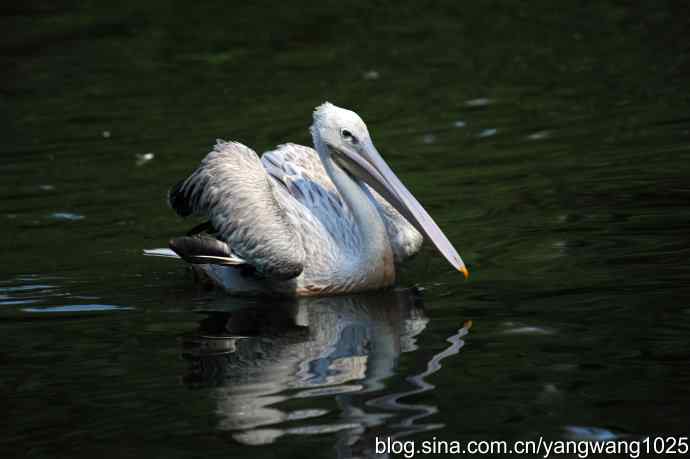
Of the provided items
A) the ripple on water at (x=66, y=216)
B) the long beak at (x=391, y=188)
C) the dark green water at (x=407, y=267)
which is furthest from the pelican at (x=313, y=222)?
the ripple on water at (x=66, y=216)

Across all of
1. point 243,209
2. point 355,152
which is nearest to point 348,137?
point 355,152

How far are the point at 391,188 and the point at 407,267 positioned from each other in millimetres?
755

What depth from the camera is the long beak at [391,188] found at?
19.7 ft

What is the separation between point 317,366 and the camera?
5.21m

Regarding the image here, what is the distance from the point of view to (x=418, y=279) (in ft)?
21.5

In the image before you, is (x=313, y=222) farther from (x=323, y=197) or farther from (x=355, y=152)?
(x=355, y=152)

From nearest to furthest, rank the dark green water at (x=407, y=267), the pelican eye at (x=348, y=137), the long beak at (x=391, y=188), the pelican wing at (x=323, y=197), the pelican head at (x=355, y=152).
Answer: the dark green water at (x=407, y=267) < the long beak at (x=391, y=188) < the pelican head at (x=355, y=152) < the pelican eye at (x=348, y=137) < the pelican wing at (x=323, y=197)

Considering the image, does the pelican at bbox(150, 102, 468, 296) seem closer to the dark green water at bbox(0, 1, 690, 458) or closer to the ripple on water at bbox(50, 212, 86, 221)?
the dark green water at bbox(0, 1, 690, 458)

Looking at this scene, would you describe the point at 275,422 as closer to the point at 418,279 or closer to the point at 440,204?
the point at 418,279

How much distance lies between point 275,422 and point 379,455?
0.48 meters

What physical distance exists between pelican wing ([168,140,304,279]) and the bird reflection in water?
249 millimetres

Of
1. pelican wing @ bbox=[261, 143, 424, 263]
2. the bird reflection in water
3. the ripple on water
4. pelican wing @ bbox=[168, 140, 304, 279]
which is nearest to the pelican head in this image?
pelican wing @ bbox=[261, 143, 424, 263]

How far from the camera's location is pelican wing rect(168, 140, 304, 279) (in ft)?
20.5

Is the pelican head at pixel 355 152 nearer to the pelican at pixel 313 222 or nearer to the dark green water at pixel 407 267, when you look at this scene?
the pelican at pixel 313 222
